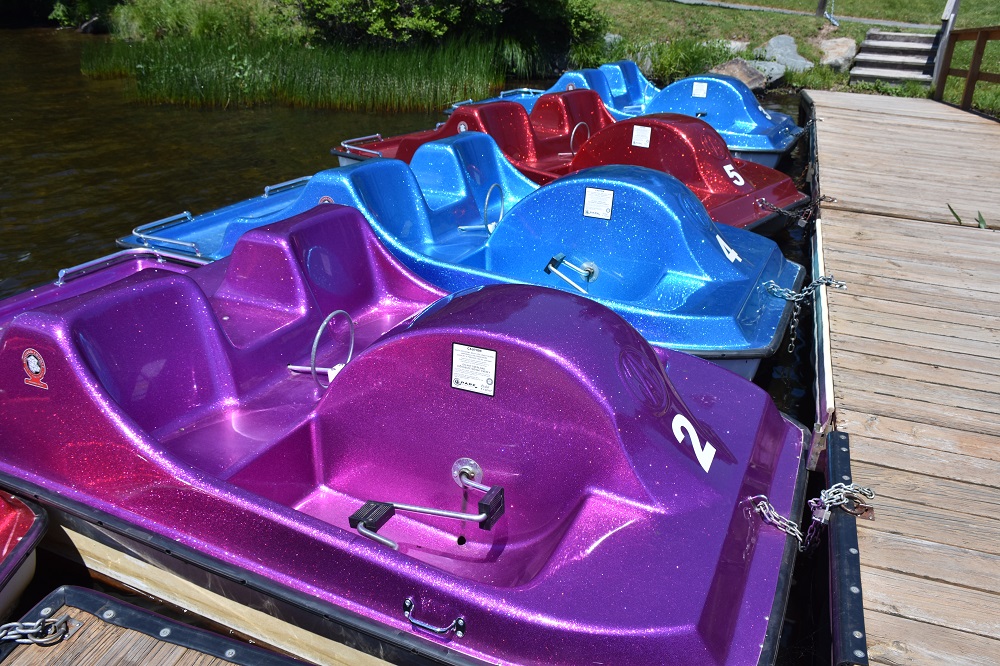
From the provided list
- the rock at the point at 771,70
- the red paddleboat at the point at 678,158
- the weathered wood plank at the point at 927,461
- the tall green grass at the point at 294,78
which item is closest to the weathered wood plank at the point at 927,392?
the weathered wood plank at the point at 927,461

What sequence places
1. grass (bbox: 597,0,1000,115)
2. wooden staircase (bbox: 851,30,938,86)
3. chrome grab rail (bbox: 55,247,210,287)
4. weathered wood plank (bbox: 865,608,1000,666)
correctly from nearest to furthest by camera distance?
weathered wood plank (bbox: 865,608,1000,666) → chrome grab rail (bbox: 55,247,210,287) → wooden staircase (bbox: 851,30,938,86) → grass (bbox: 597,0,1000,115)

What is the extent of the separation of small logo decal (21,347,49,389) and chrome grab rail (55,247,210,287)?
4.18ft

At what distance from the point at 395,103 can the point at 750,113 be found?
15.0 feet

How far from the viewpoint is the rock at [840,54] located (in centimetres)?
1324

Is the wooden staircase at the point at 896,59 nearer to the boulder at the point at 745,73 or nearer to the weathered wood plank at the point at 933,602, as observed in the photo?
the boulder at the point at 745,73

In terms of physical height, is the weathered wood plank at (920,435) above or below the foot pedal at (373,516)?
below

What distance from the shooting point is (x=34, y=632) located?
6.86 feet

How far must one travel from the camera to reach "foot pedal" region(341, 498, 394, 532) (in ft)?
6.59

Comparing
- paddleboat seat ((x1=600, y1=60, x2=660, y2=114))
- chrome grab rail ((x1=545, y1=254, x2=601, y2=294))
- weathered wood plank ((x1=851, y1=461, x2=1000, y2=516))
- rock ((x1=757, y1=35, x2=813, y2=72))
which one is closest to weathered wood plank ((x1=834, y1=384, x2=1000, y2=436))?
weathered wood plank ((x1=851, y1=461, x2=1000, y2=516))

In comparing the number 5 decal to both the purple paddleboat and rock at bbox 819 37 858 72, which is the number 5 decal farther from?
rock at bbox 819 37 858 72

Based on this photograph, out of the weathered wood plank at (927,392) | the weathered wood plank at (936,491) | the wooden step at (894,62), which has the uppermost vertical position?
the wooden step at (894,62)

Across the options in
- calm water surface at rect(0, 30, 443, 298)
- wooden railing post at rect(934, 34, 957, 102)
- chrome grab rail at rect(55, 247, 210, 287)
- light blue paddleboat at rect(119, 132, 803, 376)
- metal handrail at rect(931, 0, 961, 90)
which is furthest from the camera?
metal handrail at rect(931, 0, 961, 90)

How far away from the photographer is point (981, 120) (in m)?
8.53

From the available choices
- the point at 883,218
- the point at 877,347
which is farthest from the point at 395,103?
the point at 877,347
